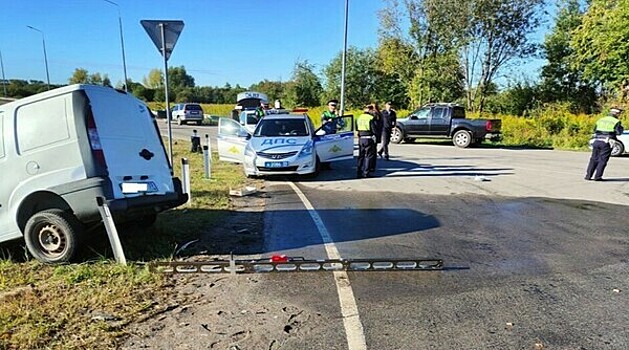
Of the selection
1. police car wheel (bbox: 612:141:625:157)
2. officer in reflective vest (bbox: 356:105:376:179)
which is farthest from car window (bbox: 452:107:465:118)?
officer in reflective vest (bbox: 356:105:376:179)

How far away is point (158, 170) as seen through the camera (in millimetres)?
5320

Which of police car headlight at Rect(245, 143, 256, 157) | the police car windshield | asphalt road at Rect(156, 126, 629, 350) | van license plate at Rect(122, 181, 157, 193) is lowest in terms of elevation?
asphalt road at Rect(156, 126, 629, 350)

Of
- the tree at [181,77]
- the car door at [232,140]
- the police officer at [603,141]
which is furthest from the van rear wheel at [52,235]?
the tree at [181,77]

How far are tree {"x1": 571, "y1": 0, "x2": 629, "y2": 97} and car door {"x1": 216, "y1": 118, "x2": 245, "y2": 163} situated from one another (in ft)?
74.1

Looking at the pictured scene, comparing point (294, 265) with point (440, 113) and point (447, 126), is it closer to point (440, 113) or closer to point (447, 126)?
point (447, 126)

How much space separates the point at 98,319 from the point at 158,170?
221 cm

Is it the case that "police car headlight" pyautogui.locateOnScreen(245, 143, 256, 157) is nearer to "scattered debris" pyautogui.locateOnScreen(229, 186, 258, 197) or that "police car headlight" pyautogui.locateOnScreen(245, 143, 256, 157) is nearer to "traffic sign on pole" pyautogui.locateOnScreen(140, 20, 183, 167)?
"scattered debris" pyautogui.locateOnScreen(229, 186, 258, 197)

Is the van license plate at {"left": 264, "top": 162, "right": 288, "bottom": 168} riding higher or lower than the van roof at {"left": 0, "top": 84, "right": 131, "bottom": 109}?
lower

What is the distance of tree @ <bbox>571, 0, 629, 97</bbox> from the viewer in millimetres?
24094

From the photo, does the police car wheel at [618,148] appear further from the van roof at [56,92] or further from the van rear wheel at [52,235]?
the van rear wheel at [52,235]

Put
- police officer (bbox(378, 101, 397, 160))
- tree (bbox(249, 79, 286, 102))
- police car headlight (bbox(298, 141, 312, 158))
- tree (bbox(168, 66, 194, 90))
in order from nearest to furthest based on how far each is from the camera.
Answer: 1. police car headlight (bbox(298, 141, 312, 158))
2. police officer (bbox(378, 101, 397, 160))
3. tree (bbox(249, 79, 286, 102))
4. tree (bbox(168, 66, 194, 90))

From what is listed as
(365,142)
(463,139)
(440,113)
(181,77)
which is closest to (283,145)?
(365,142)

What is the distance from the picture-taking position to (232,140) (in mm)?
11789

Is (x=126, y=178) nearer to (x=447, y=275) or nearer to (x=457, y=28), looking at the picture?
(x=447, y=275)
